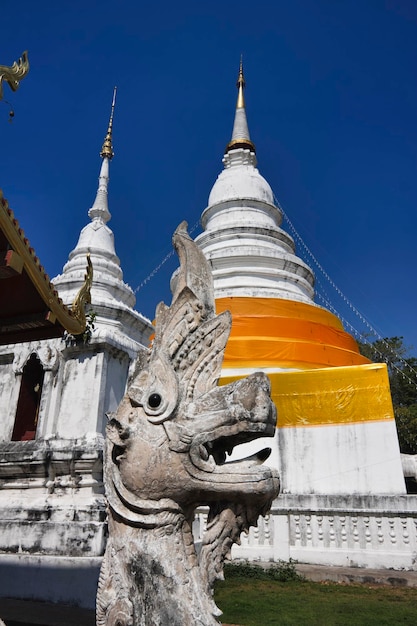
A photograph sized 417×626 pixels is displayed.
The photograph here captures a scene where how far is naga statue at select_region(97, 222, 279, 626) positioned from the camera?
81.1 inches

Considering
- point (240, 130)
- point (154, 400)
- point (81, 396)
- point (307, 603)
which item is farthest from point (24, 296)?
point (240, 130)

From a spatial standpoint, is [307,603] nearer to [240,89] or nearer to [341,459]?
[341,459]

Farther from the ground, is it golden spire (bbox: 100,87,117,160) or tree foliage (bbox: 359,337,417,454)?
golden spire (bbox: 100,87,117,160)

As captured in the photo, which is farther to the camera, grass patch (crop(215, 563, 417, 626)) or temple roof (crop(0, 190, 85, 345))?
grass patch (crop(215, 563, 417, 626))

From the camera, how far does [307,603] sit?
6.01 meters

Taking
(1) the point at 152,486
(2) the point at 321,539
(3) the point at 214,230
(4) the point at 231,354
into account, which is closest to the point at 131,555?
(1) the point at 152,486

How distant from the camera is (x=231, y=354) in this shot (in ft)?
41.3

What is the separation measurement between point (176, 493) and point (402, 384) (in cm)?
2643

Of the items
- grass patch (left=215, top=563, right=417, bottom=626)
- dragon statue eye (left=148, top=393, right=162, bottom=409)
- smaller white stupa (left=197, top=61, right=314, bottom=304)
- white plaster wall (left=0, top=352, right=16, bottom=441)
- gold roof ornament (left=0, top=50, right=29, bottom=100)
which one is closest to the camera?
dragon statue eye (left=148, top=393, right=162, bottom=409)

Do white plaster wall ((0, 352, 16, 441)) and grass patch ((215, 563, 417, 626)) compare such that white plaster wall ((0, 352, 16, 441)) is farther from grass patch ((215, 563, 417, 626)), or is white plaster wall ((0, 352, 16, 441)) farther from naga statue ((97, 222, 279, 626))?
naga statue ((97, 222, 279, 626))

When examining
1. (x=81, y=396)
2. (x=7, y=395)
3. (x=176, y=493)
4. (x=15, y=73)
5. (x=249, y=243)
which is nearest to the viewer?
(x=176, y=493)

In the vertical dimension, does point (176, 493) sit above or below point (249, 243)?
below

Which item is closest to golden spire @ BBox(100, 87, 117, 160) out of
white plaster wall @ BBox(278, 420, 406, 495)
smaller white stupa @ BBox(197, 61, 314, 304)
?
smaller white stupa @ BBox(197, 61, 314, 304)

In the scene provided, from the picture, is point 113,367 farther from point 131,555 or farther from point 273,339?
point 273,339
